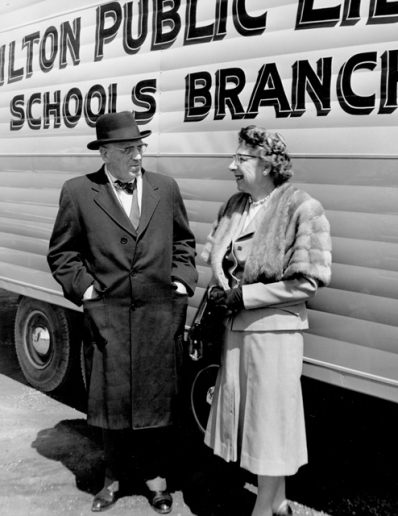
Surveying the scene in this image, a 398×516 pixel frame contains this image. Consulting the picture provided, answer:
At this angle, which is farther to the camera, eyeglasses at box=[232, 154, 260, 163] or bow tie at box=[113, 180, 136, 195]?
bow tie at box=[113, 180, 136, 195]

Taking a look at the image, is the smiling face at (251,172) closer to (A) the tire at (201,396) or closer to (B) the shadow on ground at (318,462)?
(B) the shadow on ground at (318,462)

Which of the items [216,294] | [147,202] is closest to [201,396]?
[216,294]

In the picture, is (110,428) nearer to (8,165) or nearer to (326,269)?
(326,269)

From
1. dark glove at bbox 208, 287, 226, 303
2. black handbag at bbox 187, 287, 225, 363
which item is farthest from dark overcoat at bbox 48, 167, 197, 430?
dark glove at bbox 208, 287, 226, 303

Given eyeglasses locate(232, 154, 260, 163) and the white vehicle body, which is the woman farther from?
the white vehicle body

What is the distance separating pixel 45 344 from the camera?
547 centimetres

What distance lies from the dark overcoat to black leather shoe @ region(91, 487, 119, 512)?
422 millimetres

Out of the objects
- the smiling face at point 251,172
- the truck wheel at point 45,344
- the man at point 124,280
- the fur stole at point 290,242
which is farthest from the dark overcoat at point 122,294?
the truck wheel at point 45,344

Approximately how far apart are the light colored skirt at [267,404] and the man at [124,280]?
49 cm

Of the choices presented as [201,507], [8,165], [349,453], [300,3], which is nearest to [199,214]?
[300,3]

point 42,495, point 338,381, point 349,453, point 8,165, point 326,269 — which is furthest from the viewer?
point 8,165

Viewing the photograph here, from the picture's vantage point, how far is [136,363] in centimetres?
344

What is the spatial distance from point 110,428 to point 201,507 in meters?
0.69

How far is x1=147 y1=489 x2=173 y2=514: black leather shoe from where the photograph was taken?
3.55 meters
